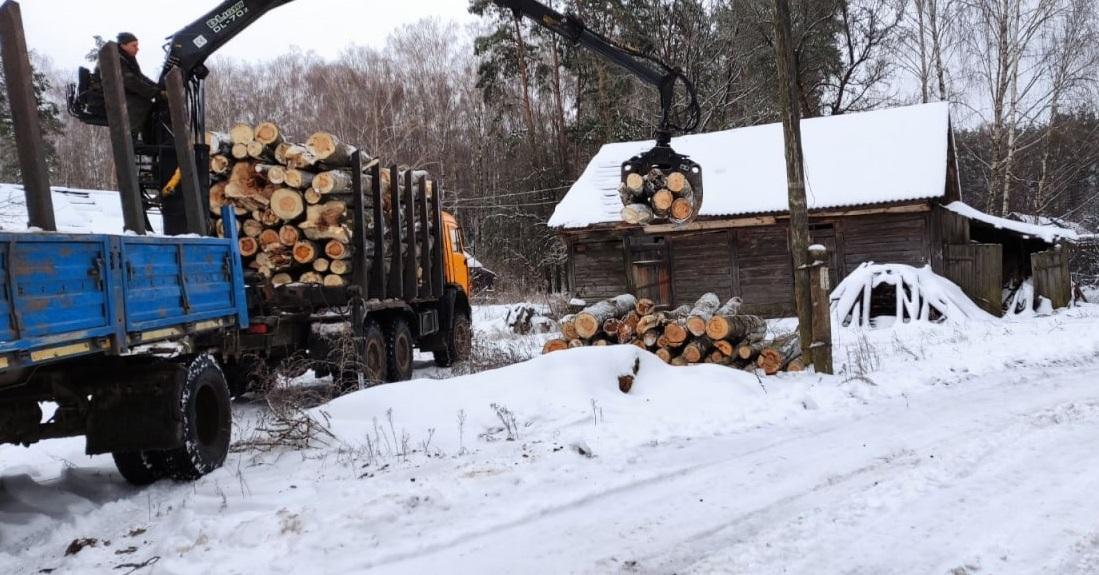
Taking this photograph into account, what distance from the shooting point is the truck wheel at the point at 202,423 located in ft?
17.9

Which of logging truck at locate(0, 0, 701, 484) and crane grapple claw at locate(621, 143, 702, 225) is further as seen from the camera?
crane grapple claw at locate(621, 143, 702, 225)

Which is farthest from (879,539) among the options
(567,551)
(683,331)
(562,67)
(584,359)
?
(562,67)

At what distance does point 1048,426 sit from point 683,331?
4.20 metres

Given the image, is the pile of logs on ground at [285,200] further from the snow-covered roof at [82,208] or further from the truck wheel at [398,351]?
the snow-covered roof at [82,208]

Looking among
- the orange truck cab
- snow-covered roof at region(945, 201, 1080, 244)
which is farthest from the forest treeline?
the orange truck cab

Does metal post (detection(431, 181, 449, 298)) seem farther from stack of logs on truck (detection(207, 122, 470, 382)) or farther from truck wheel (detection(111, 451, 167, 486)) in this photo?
truck wheel (detection(111, 451, 167, 486))

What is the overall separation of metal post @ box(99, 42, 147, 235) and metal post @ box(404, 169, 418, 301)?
5204mm

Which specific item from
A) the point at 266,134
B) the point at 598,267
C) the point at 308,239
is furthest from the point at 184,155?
the point at 598,267

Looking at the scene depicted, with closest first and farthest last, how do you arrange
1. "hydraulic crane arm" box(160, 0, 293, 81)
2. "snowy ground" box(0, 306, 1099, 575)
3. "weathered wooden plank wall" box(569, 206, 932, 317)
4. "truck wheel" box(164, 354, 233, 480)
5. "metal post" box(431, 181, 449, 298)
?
"snowy ground" box(0, 306, 1099, 575) → "truck wheel" box(164, 354, 233, 480) → "hydraulic crane arm" box(160, 0, 293, 81) → "metal post" box(431, 181, 449, 298) → "weathered wooden plank wall" box(569, 206, 932, 317)

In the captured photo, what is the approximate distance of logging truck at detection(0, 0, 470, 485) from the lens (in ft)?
14.1

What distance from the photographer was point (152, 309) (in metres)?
5.23

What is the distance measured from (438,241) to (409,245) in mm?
1379

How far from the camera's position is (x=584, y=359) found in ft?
26.4

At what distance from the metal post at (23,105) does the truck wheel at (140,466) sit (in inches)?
65.4
